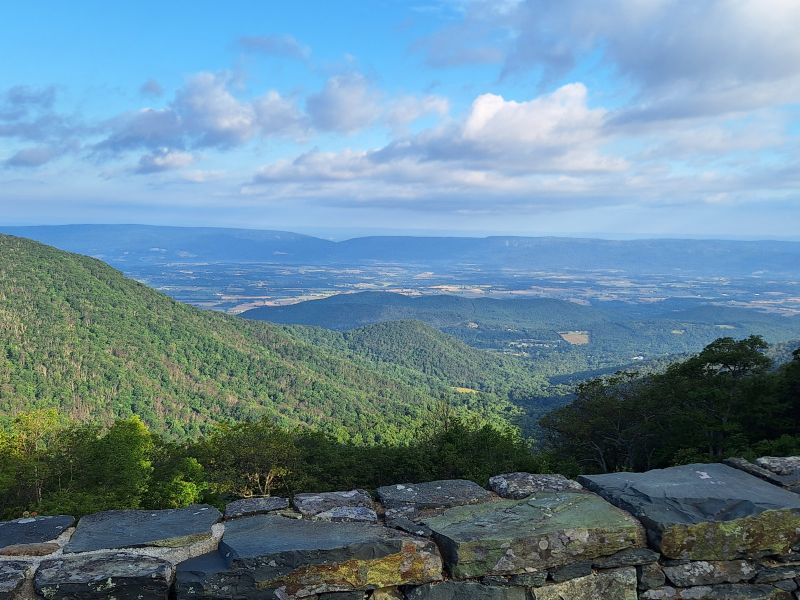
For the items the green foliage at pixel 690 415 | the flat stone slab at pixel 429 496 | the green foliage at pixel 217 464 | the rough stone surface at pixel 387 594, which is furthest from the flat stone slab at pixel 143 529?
the green foliage at pixel 217 464

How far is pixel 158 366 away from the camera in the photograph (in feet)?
403

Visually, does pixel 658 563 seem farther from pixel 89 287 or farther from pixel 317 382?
pixel 89 287

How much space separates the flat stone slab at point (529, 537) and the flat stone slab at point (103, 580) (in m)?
1.94

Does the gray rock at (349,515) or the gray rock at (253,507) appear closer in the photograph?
the gray rock at (349,515)

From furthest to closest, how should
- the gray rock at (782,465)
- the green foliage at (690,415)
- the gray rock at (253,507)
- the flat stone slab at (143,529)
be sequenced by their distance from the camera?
the green foliage at (690,415), the gray rock at (782,465), the gray rock at (253,507), the flat stone slab at (143,529)

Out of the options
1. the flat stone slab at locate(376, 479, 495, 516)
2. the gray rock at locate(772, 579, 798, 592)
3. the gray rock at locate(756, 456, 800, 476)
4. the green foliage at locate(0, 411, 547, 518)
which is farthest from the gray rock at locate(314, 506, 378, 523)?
the green foliage at locate(0, 411, 547, 518)

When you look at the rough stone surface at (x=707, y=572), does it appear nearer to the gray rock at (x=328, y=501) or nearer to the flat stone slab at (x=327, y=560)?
the flat stone slab at (x=327, y=560)

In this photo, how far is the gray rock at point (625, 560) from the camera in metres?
3.93

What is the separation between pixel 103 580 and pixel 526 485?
3537 millimetres

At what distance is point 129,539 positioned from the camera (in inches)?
156

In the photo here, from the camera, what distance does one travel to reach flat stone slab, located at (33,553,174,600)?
3.39m

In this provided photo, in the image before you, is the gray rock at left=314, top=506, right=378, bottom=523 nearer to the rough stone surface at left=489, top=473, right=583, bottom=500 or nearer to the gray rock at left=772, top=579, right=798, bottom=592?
the rough stone surface at left=489, top=473, right=583, bottom=500

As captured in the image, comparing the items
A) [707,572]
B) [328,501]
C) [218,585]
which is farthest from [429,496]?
[707,572]

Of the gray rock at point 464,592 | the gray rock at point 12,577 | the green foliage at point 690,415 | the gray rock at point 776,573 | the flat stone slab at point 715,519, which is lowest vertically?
the green foliage at point 690,415
